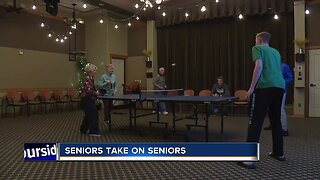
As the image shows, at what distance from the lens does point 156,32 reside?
11.4 meters

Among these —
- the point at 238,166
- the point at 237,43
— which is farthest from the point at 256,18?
the point at 238,166

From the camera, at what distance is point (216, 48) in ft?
33.2

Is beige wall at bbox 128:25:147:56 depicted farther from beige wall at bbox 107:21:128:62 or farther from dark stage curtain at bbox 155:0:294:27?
dark stage curtain at bbox 155:0:294:27

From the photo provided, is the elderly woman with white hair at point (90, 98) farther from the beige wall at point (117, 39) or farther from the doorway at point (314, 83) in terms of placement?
the doorway at point (314, 83)

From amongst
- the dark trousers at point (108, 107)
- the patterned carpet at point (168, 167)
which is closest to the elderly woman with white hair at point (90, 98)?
the patterned carpet at point (168, 167)

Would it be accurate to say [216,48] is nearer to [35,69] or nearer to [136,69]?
[136,69]

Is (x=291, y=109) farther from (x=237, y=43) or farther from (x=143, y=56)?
(x=143, y=56)

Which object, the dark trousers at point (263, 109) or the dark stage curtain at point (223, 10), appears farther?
the dark stage curtain at point (223, 10)

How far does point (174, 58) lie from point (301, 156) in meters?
7.37

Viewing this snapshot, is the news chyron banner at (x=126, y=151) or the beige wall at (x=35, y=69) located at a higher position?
the beige wall at (x=35, y=69)

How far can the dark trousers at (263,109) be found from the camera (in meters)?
3.45

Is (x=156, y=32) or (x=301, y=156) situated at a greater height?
(x=156, y=32)

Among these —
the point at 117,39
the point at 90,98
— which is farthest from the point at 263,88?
the point at 117,39

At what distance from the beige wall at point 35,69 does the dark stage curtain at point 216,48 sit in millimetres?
3431
